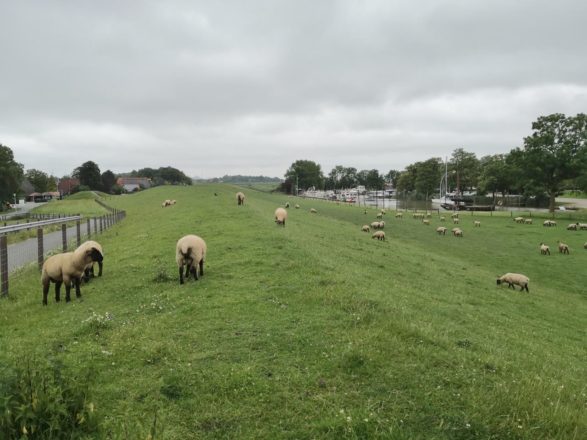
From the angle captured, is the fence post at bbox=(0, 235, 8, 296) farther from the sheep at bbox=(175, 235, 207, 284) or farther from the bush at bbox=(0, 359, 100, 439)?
the bush at bbox=(0, 359, 100, 439)

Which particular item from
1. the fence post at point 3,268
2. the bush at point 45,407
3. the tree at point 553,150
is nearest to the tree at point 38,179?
the tree at point 553,150

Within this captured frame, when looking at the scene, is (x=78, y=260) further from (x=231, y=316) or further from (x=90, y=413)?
(x=90, y=413)

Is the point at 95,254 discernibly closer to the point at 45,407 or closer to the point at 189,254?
the point at 189,254

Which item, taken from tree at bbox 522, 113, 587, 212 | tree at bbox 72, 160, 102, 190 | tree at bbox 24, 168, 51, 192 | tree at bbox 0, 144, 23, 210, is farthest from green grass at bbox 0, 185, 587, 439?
tree at bbox 24, 168, 51, 192

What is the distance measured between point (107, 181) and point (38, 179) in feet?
117

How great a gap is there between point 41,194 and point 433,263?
178 m

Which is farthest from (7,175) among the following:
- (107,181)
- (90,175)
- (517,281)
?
(517,281)

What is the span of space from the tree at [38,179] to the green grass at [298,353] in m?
186

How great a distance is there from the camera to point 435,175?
141000mm

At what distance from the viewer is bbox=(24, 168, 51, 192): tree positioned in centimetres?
17150

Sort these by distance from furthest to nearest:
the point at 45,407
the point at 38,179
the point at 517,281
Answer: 1. the point at 38,179
2. the point at 517,281
3. the point at 45,407

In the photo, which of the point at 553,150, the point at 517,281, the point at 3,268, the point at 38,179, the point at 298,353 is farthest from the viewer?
the point at 38,179

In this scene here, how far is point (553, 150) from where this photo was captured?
232ft

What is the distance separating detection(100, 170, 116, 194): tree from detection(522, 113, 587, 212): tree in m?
142
